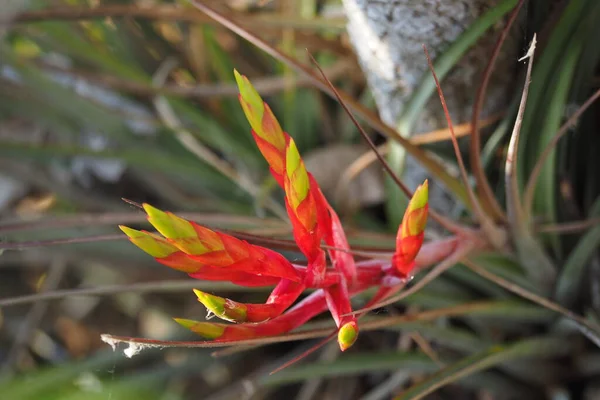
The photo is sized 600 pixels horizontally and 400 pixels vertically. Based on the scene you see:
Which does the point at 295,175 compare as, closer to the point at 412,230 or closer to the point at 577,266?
the point at 412,230

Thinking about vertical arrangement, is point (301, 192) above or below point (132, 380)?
above

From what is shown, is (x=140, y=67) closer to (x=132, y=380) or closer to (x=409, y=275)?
(x=132, y=380)

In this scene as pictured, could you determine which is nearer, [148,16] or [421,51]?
[421,51]

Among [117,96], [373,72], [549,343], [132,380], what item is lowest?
[132,380]

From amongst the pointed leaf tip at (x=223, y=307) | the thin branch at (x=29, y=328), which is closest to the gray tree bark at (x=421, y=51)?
the pointed leaf tip at (x=223, y=307)

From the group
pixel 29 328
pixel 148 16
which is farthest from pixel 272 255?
pixel 29 328

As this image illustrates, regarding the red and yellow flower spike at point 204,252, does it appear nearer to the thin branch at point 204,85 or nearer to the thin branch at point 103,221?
the thin branch at point 103,221

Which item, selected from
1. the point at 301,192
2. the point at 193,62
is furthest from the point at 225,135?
the point at 301,192

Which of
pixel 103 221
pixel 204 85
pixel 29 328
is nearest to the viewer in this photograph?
pixel 103 221
